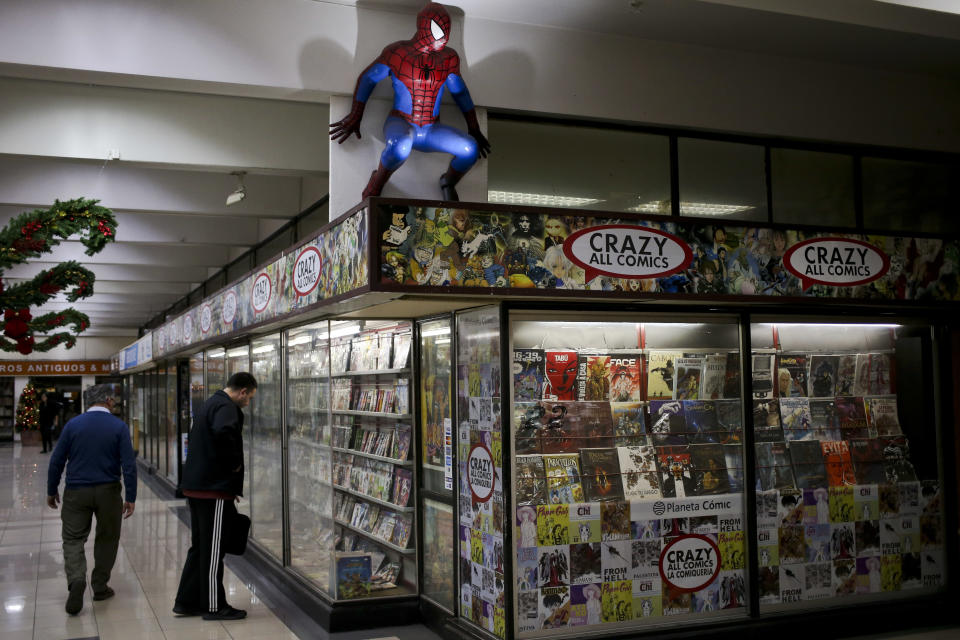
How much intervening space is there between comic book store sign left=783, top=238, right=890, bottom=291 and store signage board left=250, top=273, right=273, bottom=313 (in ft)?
12.5

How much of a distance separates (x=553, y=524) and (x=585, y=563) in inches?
12.4

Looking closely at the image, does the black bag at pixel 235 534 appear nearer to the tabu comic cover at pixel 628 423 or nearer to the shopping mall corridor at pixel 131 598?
the shopping mall corridor at pixel 131 598

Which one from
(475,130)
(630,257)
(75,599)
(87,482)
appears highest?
(475,130)

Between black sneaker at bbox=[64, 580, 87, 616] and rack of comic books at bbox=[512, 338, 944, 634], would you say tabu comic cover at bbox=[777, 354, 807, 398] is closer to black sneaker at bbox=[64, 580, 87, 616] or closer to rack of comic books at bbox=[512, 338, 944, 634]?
rack of comic books at bbox=[512, 338, 944, 634]

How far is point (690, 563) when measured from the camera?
539cm

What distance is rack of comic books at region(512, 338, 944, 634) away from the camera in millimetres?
5148

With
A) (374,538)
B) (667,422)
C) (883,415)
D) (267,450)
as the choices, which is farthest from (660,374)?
(267,450)

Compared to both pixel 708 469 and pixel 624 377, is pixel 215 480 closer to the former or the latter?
pixel 624 377

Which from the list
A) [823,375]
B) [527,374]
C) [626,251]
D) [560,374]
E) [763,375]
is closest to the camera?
[626,251]

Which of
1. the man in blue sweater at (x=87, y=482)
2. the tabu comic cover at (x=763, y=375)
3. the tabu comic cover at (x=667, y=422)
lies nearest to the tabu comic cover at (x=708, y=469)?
the tabu comic cover at (x=667, y=422)

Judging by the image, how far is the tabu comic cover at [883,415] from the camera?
612cm

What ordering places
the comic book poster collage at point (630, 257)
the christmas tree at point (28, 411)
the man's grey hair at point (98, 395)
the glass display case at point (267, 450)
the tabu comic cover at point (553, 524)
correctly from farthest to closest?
1. the christmas tree at point (28, 411)
2. the glass display case at point (267, 450)
3. the man's grey hair at point (98, 395)
4. the tabu comic cover at point (553, 524)
5. the comic book poster collage at point (630, 257)

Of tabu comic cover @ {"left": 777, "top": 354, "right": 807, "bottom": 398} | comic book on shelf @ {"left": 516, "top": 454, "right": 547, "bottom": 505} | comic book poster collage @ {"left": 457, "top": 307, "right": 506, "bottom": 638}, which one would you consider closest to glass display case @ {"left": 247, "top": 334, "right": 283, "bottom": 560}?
comic book poster collage @ {"left": 457, "top": 307, "right": 506, "bottom": 638}

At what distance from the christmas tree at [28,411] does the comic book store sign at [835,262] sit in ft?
96.0
